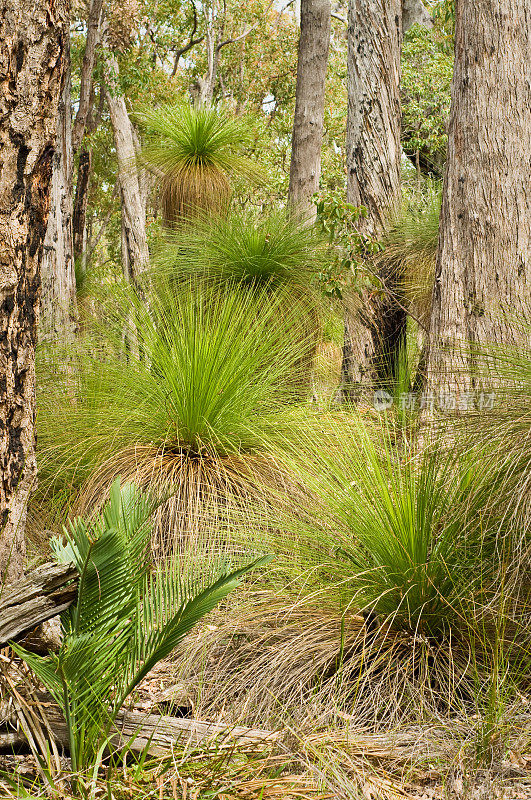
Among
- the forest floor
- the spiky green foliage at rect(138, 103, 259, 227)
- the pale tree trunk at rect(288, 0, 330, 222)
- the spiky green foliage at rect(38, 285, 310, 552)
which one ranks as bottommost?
the forest floor

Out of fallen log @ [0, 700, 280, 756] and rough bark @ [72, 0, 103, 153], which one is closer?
fallen log @ [0, 700, 280, 756]

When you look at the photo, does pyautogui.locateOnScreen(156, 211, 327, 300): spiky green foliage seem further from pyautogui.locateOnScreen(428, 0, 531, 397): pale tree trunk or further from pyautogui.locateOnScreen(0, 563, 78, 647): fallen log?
pyautogui.locateOnScreen(0, 563, 78, 647): fallen log

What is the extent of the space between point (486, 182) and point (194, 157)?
11.9ft

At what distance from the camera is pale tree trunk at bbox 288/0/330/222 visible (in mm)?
9016

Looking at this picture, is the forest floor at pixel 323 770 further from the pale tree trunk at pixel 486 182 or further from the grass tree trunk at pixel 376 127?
the grass tree trunk at pixel 376 127

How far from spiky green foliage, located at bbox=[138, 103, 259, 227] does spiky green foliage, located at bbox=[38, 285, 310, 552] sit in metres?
3.22

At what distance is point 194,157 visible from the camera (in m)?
7.48

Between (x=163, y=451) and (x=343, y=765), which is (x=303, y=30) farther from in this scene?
(x=343, y=765)

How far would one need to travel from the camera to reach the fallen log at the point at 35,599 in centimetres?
207

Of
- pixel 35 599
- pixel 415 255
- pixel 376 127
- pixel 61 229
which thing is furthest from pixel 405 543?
pixel 376 127

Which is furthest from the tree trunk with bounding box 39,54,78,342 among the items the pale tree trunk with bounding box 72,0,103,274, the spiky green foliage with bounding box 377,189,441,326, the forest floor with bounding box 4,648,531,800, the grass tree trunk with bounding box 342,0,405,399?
the forest floor with bounding box 4,648,531,800

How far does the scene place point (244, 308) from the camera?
4988 millimetres

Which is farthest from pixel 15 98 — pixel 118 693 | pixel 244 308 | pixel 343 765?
pixel 244 308

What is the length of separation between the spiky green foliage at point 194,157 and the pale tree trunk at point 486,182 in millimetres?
3034
